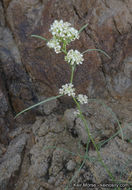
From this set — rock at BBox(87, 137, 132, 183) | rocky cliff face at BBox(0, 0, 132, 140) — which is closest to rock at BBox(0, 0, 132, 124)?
rocky cliff face at BBox(0, 0, 132, 140)

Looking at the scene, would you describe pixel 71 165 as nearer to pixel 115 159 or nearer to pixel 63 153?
pixel 63 153

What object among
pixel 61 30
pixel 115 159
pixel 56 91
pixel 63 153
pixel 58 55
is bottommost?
pixel 115 159

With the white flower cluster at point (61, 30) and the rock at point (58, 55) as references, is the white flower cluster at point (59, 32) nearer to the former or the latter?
the white flower cluster at point (61, 30)

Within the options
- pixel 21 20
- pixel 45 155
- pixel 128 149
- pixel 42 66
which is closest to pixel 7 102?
pixel 42 66

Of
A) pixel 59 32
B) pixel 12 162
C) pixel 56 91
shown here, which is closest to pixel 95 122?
pixel 56 91

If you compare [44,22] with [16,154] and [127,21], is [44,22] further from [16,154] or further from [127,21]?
[16,154]

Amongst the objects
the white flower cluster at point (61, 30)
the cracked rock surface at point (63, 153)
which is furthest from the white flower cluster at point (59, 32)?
the cracked rock surface at point (63, 153)

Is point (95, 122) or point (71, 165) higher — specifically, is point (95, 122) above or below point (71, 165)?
above
